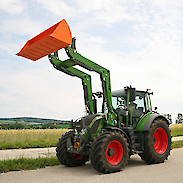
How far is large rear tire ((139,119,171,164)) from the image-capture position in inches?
320

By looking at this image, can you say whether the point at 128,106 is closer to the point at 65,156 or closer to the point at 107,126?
the point at 107,126

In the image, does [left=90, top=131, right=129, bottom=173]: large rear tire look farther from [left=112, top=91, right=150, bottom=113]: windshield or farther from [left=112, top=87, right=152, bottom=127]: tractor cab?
[left=112, top=91, right=150, bottom=113]: windshield

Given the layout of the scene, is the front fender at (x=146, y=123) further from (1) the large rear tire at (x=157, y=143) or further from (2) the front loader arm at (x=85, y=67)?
(2) the front loader arm at (x=85, y=67)

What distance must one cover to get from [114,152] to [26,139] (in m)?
14.0

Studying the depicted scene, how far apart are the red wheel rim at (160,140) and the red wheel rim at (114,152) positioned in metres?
2.32

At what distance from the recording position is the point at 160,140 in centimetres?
912

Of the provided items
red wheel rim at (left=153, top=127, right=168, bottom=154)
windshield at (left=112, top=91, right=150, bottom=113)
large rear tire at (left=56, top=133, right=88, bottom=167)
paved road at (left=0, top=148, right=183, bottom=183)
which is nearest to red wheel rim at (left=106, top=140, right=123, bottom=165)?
paved road at (left=0, top=148, right=183, bottom=183)

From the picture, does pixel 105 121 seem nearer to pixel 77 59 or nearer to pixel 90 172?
pixel 90 172

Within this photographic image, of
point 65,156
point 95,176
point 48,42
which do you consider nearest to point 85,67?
point 48,42

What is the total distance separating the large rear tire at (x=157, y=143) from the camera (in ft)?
26.7

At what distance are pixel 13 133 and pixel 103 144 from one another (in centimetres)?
1513

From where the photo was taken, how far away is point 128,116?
335 inches

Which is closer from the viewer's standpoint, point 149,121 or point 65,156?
point 65,156

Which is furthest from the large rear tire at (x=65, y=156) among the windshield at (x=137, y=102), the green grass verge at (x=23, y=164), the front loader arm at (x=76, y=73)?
the windshield at (x=137, y=102)
